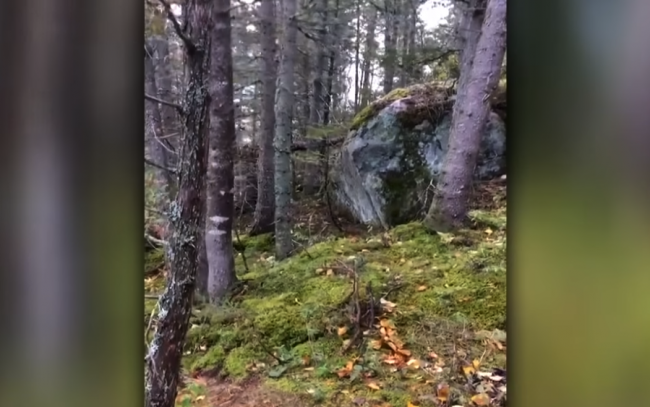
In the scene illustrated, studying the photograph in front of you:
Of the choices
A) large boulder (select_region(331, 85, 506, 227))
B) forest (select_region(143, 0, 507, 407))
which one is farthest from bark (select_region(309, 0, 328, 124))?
large boulder (select_region(331, 85, 506, 227))

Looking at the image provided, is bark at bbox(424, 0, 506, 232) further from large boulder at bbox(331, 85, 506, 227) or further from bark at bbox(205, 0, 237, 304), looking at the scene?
bark at bbox(205, 0, 237, 304)

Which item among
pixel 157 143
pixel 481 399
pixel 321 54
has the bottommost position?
pixel 481 399

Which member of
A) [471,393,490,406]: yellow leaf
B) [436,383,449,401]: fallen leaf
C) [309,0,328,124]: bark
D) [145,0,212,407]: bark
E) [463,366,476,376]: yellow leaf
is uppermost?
[309,0,328,124]: bark

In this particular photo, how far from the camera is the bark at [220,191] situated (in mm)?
1309

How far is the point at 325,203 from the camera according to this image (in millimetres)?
1340

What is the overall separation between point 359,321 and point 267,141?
50 cm

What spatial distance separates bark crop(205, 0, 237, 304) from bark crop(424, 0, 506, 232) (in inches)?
19.8

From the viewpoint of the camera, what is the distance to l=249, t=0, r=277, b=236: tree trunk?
1.31 metres
